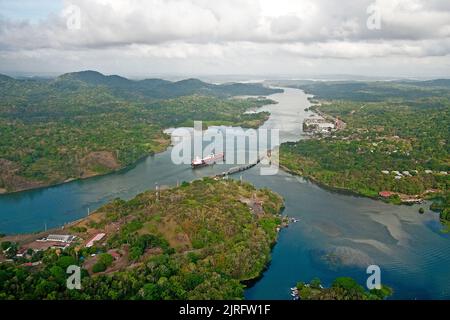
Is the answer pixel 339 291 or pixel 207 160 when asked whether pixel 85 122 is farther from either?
pixel 339 291

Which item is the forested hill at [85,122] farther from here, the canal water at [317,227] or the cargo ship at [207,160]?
the cargo ship at [207,160]

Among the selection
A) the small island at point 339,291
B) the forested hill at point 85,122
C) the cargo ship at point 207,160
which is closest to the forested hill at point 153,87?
the forested hill at point 85,122

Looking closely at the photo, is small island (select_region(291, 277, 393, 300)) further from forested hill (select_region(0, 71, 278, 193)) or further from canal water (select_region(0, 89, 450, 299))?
forested hill (select_region(0, 71, 278, 193))

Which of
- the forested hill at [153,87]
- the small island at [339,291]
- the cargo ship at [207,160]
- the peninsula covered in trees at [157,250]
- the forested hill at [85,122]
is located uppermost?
the forested hill at [153,87]

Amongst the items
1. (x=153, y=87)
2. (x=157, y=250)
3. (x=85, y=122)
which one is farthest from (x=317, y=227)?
(x=153, y=87)

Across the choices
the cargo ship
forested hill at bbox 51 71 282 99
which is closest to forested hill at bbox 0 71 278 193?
forested hill at bbox 51 71 282 99
